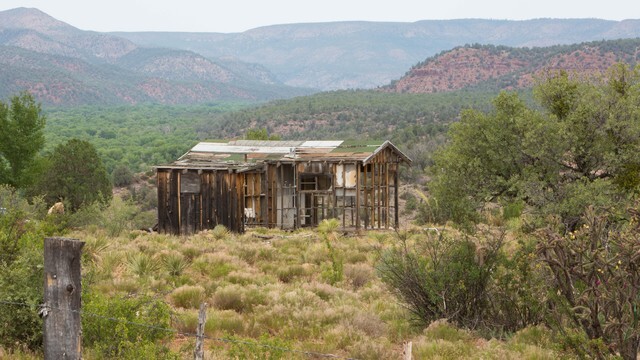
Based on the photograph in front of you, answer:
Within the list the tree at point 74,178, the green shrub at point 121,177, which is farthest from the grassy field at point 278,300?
the green shrub at point 121,177

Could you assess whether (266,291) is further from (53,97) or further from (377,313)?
(53,97)

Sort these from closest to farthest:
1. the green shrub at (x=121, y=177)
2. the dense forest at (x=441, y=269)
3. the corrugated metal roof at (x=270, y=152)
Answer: the dense forest at (x=441, y=269) → the corrugated metal roof at (x=270, y=152) → the green shrub at (x=121, y=177)

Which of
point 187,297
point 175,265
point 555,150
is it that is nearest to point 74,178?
point 175,265

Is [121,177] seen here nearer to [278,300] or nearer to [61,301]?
[278,300]

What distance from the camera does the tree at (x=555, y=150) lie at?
19.1m

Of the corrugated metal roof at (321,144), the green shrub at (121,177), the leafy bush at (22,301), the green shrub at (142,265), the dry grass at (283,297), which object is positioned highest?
the corrugated metal roof at (321,144)

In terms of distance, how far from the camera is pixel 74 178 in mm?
36812

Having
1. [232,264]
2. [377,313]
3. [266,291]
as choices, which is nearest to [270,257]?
[232,264]

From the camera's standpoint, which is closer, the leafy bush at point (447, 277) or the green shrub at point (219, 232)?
the leafy bush at point (447, 277)

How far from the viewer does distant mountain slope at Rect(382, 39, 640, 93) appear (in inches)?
4129

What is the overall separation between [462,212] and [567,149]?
366 centimetres

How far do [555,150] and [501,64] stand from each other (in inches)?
4362

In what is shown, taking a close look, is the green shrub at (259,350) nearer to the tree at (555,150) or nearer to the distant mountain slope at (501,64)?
the tree at (555,150)

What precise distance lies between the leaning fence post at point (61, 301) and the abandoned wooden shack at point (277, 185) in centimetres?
1935
